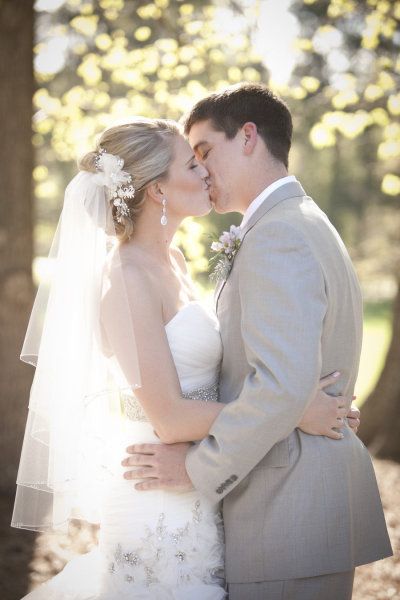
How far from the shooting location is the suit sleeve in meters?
2.48

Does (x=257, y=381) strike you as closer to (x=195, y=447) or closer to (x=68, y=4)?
(x=195, y=447)

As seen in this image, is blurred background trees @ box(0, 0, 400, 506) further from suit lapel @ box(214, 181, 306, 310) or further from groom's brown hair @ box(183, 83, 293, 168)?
suit lapel @ box(214, 181, 306, 310)

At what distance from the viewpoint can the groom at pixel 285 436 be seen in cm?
250

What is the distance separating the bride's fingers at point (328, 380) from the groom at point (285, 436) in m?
0.05

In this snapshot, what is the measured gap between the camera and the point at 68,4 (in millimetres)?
7238

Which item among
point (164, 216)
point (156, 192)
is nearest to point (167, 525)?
point (164, 216)

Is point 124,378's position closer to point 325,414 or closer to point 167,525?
point 167,525

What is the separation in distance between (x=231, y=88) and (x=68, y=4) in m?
4.83

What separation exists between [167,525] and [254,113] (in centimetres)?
188

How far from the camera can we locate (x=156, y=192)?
10.7 feet

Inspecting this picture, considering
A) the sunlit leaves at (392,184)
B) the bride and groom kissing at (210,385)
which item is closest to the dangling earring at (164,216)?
the bride and groom kissing at (210,385)

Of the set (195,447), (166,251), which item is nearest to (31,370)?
(166,251)

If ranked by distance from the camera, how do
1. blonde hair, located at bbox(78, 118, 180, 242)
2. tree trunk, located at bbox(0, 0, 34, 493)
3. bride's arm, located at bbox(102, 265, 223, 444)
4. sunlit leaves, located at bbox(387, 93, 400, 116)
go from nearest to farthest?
1. bride's arm, located at bbox(102, 265, 223, 444)
2. blonde hair, located at bbox(78, 118, 180, 242)
3. tree trunk, located at bbox(0, 0, 34, 493)
4. sunlit leaves, located at bbox(387, 93, 400, 116)

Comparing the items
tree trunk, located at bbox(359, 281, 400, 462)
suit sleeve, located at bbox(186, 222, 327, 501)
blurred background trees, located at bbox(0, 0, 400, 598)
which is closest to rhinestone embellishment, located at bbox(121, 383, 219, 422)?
suit sleeve, located at bbox(186, 222, 327, 501)
